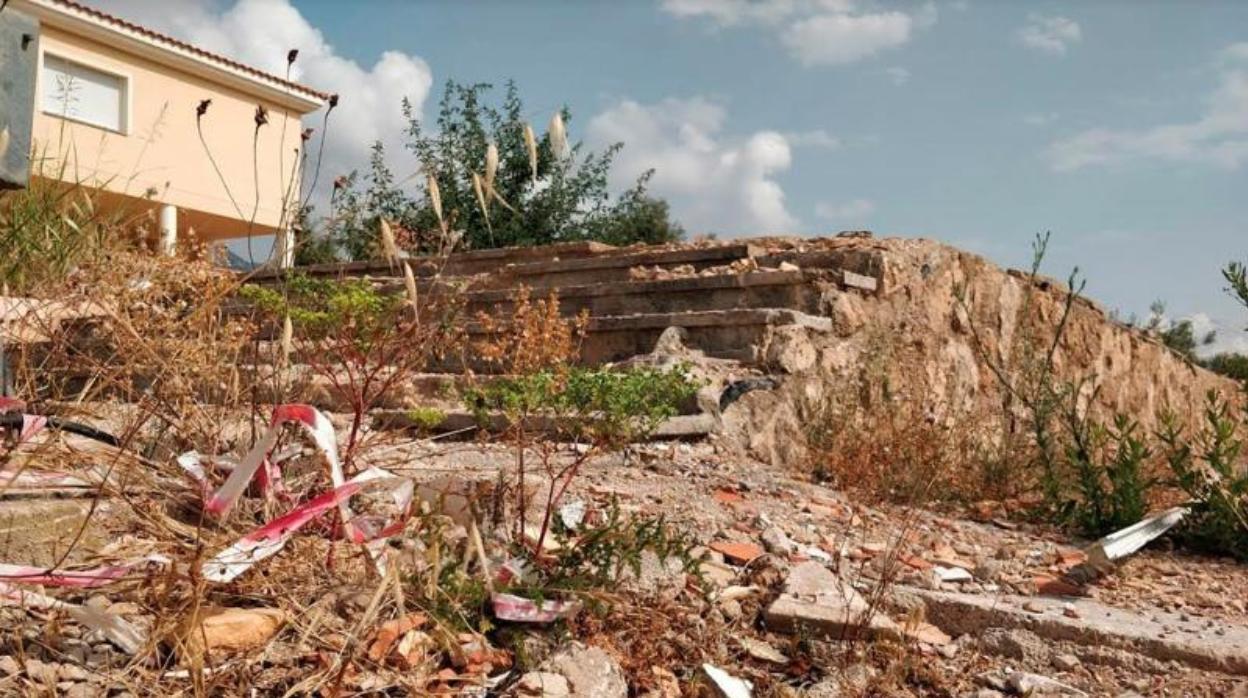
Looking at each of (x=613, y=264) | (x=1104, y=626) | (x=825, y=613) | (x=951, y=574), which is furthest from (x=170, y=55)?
(x=1104, y=626)

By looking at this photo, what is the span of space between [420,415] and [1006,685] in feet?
4.75

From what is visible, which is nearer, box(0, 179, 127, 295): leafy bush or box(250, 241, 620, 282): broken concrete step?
box(0, 179, 127, 295): leafy bush

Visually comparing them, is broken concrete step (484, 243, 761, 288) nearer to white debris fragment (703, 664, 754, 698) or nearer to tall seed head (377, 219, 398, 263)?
tall seed head (377, 219, 398, 263)

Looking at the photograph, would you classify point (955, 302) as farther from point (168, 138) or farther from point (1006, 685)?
point (168, 138)

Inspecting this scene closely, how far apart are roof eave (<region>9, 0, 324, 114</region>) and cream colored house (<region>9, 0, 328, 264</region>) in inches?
0.5

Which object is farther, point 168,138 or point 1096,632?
point 168,138

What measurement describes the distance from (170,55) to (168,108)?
3.02 feet

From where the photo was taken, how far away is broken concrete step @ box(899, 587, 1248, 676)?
92.7 inches

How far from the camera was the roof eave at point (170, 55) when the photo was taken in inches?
531

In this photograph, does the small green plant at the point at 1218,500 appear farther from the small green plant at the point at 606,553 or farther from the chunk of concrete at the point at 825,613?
the small green plant at the point at 606,553

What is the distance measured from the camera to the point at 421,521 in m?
2.24

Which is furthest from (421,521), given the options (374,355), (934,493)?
(934,493)

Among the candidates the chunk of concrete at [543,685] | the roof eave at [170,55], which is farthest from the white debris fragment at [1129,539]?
the roof eave at [170,55]

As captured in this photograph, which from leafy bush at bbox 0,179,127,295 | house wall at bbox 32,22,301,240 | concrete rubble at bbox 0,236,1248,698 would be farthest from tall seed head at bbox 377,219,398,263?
house wall at bbox 32,22,301,240
